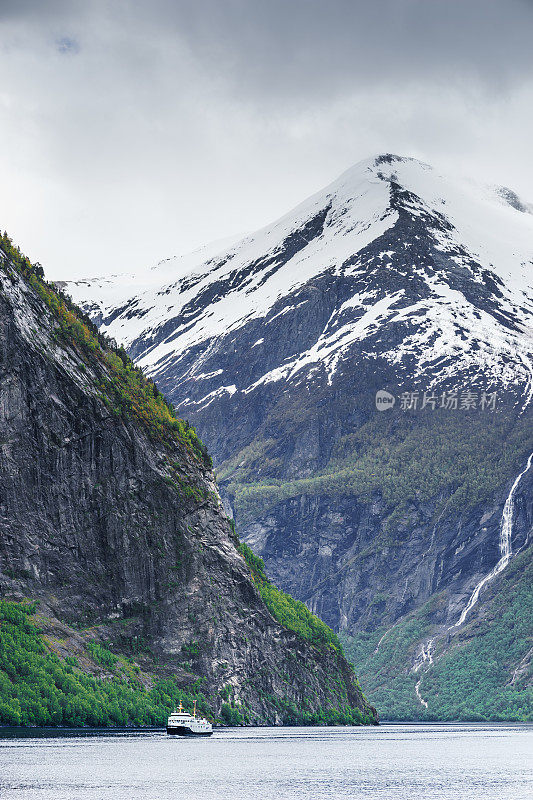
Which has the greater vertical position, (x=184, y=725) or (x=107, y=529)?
(x=107, y=529)

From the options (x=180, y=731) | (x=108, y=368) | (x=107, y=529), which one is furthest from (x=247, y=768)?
(x=108, y=368)

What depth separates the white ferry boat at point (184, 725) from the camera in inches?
5960

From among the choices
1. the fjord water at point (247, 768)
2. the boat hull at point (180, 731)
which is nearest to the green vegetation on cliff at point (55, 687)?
the fjord water at point (247, 768)

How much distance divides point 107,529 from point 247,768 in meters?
48.8

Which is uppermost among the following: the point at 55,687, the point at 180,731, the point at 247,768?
the point at 55,687

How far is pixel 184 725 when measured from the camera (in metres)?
152

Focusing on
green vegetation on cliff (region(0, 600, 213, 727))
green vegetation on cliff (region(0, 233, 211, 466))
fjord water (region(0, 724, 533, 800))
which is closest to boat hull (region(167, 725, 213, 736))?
fjord water (region(0, 724, 533, 800))

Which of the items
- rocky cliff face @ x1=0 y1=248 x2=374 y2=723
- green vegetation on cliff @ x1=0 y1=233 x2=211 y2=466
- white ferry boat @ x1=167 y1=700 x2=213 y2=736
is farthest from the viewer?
green vegetation on cliff @ x1=0 y1=233 x2=211 y2=466

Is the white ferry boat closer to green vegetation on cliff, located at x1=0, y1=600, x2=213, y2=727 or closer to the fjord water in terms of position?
the fjord water

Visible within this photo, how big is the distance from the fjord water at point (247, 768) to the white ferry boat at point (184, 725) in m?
1.11

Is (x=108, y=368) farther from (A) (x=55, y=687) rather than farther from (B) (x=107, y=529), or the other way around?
(A) (x=55, y=687)

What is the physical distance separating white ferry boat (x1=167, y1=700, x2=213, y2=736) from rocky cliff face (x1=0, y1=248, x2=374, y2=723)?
9051 mm

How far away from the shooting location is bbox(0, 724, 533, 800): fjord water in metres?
102

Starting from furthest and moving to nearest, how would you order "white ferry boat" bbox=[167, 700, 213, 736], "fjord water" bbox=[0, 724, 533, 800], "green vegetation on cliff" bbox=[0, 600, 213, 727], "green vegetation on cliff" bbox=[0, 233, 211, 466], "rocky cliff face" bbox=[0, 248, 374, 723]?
"green vegetation on cliff" bbox=[0, 233, 211, 466] < "rocky cliff face" bbox=[0, 248, 374, 723] < "white ferry boat" bbox=[167, 700, 213, 736] < "green vegetation on cliff" bbox=[0, 600, 213, 727] < "fjord water" bbox=[0, 724, 533, 800]
